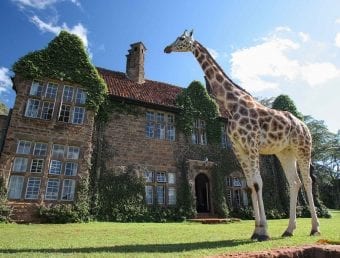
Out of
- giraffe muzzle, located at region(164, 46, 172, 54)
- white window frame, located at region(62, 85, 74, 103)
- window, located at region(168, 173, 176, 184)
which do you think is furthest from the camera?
window, located at region(168, 173, 176, 184)

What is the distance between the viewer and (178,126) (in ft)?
60.6

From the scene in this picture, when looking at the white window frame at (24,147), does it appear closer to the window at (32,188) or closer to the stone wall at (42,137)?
the stone wall at (42,137)

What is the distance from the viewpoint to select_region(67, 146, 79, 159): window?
576 inches

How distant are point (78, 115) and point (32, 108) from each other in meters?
2.26

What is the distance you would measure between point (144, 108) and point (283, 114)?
33.9ft

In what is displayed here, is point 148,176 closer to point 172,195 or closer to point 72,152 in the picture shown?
point 172,195

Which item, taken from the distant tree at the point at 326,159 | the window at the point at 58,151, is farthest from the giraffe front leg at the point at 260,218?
the distant tree at the point at 326,159

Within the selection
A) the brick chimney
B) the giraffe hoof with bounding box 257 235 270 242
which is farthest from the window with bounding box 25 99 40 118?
the giraffe hoof with bounding box 257 235 270 242

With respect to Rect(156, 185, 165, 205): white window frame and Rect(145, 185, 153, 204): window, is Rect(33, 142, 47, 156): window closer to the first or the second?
Rect(145, 185, 153, 204): window

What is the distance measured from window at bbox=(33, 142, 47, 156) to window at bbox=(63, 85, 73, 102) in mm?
2705

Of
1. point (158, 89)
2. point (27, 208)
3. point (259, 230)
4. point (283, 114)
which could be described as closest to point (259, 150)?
point (283, 114)

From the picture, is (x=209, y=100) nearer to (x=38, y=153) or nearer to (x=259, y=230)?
(x=38, y=153)

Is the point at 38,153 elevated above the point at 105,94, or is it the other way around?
the point at 105,94

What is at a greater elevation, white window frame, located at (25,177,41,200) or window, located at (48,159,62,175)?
window, located at (48,159,62,175)
